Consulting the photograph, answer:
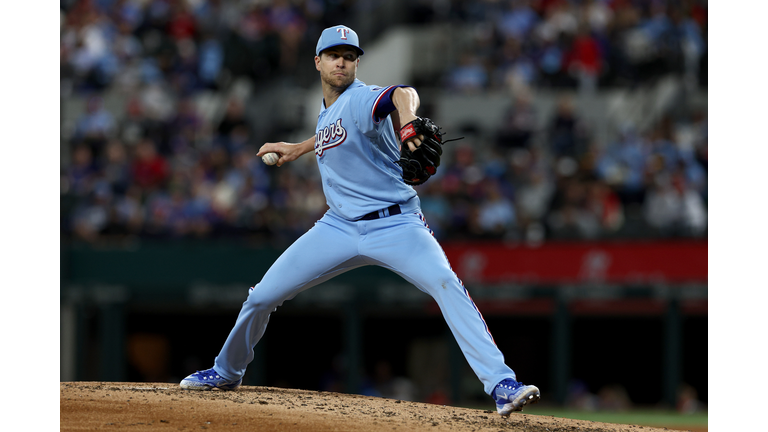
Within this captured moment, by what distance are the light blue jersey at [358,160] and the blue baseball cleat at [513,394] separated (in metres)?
1.11

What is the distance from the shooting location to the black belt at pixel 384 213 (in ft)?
16.7

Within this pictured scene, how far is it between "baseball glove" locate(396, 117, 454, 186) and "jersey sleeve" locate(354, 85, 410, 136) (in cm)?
35

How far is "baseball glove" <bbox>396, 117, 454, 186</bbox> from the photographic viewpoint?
Answer: 446 centimetres

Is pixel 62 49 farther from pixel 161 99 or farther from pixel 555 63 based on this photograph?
pixel 555 63

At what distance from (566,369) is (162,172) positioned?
644 cm

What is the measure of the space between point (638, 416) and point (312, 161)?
5.83m

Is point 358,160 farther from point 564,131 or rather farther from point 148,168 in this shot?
point 148,168

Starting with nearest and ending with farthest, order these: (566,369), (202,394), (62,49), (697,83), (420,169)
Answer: (420,169) < (202,394) < (566,369) < (697,83) < (62,49)

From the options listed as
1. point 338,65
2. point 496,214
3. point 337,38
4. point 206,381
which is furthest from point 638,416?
point 337,38

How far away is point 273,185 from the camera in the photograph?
524 inches

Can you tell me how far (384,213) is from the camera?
5.09 metres

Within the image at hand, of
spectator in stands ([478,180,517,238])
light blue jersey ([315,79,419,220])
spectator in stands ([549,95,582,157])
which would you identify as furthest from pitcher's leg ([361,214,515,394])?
spectator in stands ([549,95,582,157])

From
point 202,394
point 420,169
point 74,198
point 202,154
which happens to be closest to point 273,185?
point 202,154

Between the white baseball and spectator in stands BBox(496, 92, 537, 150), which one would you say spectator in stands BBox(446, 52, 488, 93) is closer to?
spectator in stands BBox(496, 92, 537, 150)
